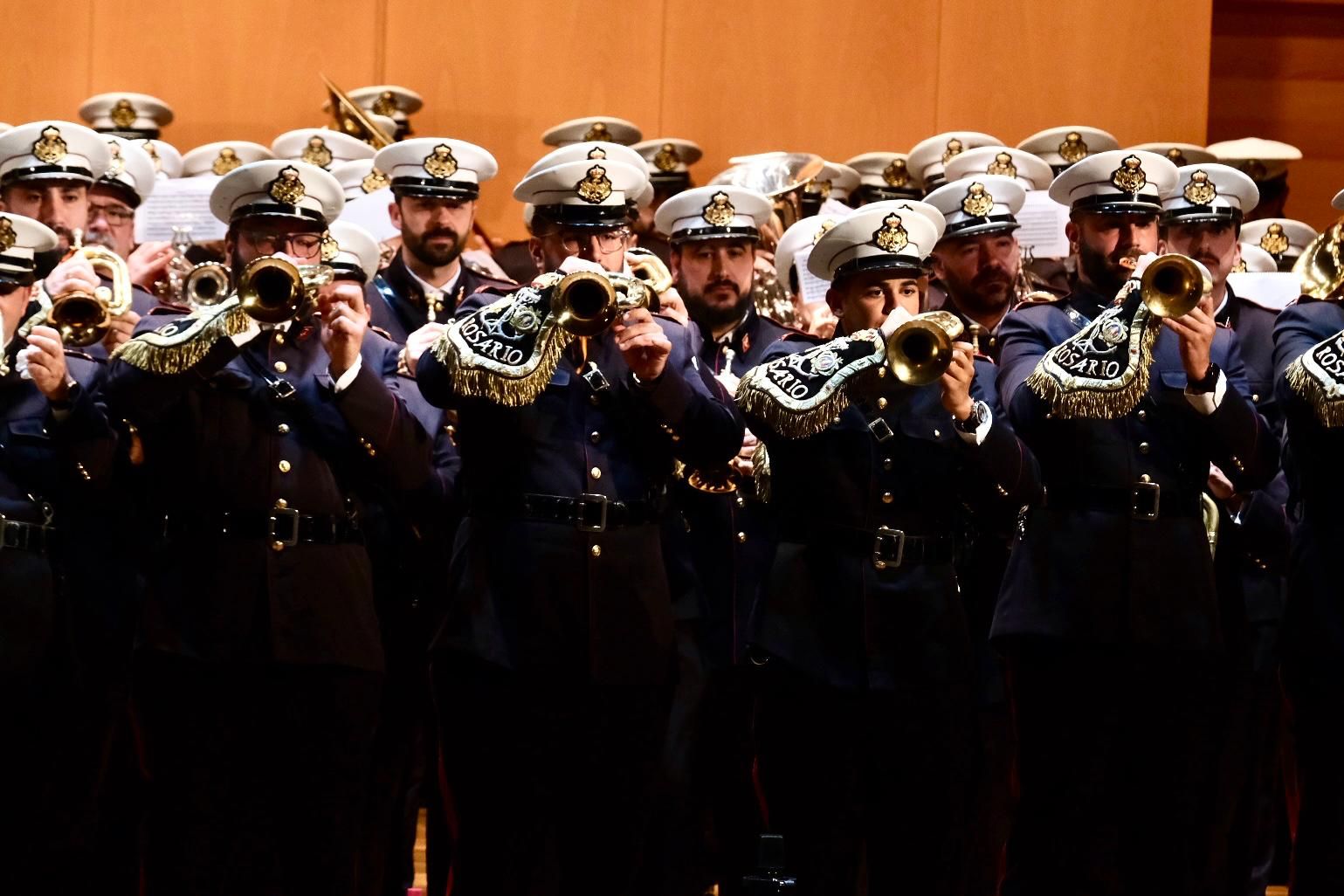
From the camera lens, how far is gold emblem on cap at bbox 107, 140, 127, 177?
18.2 ft

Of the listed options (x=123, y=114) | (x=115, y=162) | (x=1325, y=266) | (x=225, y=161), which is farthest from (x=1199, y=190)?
(x=123, y=114)

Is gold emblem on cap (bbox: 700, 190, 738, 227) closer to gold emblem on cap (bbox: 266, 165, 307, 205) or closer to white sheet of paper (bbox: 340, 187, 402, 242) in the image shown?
white sheet of paper (bbox: 340, 187, 402, 242)

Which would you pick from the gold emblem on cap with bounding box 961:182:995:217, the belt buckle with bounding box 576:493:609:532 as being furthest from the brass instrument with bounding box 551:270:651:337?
the gold emblem on cap with bounding box 961:182:995:217

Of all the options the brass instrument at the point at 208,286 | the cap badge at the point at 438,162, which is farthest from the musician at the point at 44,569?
the cap badge at the point at 438,162

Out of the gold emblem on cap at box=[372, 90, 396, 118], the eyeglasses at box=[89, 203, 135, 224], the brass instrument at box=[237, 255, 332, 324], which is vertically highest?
the gold emblem on cap at box=[372, 90, 396, 118]

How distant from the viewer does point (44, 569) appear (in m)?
4.25

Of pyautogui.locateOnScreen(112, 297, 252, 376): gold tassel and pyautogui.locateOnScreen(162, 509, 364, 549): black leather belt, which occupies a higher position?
pyautogui.locateOnScreen(112, 297, 252, 376): gold tassel

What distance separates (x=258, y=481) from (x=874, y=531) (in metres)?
1.27

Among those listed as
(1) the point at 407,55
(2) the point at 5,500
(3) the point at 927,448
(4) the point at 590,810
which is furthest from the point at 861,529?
(1) the point at 407,55

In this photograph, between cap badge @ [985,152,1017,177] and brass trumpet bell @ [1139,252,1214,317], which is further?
cap badge @ [985,152,1017,177]

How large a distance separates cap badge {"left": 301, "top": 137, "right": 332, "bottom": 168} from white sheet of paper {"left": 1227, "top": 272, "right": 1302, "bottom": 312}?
123 inches

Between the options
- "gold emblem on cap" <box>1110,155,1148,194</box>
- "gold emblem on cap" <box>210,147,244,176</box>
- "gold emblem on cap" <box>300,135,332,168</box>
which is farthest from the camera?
"gold emblem on cap" <box>300,135,332,168</box>

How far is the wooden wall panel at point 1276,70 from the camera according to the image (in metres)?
9.58

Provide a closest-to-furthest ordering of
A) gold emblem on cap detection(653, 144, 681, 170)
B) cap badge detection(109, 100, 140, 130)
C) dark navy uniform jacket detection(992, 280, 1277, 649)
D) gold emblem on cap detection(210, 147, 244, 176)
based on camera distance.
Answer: dark navy uniform jacket detection(992, 280, 1277, 649), gold emblem on cap detection(210, 147, 244, 176), gold emblem on cap detection(653, 144, 681, 170), cap badge detection(109, 100, 140, 130)
